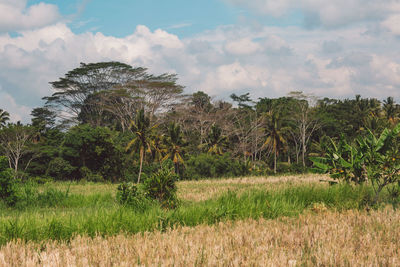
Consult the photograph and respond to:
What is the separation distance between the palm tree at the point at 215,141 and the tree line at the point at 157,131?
0.13m

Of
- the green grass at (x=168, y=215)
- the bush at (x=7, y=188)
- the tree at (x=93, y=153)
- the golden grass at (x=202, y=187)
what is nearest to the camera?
the green grass at (x=168, y=215)

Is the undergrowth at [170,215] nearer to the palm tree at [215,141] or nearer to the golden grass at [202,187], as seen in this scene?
the golden grass at [202,187]

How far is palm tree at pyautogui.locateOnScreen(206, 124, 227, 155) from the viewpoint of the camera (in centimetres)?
4410

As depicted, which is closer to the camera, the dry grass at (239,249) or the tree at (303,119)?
the dry grass at (239,249)

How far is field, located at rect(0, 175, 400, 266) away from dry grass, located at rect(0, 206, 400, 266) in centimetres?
1

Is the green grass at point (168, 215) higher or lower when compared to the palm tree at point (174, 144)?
lower

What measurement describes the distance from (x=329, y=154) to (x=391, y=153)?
1.64 metres

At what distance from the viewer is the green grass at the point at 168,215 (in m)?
6.07

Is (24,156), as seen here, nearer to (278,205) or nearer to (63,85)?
(63,85)

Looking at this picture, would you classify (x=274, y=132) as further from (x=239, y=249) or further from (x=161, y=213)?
(x=239, y=249)

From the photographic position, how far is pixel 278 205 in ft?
26.4

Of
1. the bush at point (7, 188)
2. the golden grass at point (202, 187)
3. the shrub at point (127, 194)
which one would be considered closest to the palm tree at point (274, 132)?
the golden grass at point (202, 187)

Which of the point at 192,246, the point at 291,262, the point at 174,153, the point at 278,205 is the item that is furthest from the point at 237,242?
the point at 174,153

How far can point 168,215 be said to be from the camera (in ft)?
23.0
